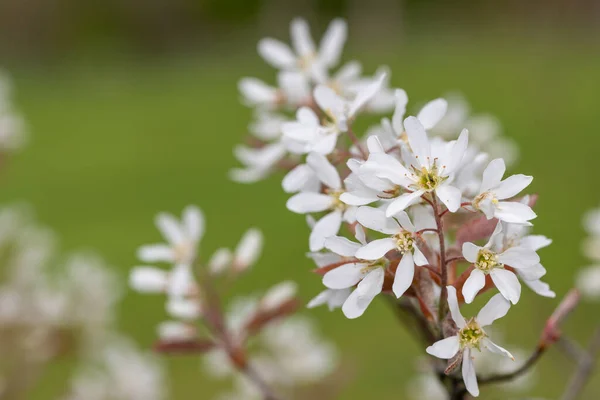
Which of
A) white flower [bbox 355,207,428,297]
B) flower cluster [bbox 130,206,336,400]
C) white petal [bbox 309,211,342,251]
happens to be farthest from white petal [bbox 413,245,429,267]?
flower cluster [bbox 130,206,336,400]

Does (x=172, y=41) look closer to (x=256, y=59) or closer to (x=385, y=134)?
(x=256, y=59)

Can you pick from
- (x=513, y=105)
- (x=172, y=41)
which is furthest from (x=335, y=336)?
(x=172, y=41)

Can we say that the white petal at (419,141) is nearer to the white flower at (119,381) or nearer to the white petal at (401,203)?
the white petal at (401,203)

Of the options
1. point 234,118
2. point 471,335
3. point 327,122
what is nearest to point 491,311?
point 471,335

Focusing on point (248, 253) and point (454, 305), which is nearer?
point (454, 305)

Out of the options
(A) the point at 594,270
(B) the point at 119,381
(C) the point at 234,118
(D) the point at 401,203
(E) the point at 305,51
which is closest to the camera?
(D) the point at 401,203

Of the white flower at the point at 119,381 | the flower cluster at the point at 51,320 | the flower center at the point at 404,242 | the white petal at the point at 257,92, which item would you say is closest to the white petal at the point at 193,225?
the white petal at the point at 257,92

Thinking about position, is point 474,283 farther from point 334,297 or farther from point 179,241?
point 179,241
